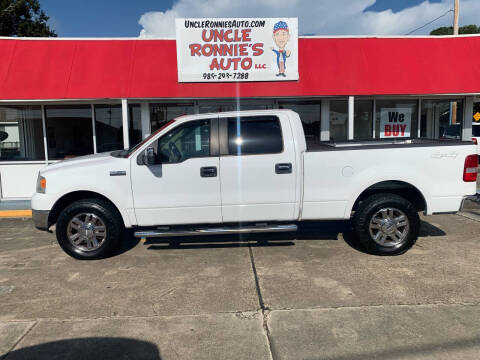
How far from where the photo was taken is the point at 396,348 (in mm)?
3021

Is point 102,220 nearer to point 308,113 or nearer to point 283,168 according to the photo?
point 283,168

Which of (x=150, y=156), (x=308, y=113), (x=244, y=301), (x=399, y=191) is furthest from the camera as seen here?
(x=308, y=113)

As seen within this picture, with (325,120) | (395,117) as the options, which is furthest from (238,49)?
(395,117)

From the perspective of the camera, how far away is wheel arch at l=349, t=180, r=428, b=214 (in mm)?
5188

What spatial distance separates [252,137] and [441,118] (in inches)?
336

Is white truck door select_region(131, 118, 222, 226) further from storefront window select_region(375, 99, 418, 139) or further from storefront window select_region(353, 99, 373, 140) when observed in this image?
storefront window select_region(375, 99, 418, 139)

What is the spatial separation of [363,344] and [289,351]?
2.10ft

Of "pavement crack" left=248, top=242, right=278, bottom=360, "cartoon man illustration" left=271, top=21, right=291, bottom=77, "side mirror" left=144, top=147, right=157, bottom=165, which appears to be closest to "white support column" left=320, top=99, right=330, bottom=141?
"cartoon man illustration" left=271, top=21, right=291, bottom=77

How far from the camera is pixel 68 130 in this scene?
993cm

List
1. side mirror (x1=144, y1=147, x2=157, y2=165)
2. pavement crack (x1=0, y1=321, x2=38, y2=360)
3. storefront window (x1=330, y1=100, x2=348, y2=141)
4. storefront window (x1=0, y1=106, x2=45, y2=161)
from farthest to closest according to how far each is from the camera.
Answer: storefront window (x1=330, y1=100, x2=348, y2=141) < storefront window (x1=0, y1=106, x2=45, y2=161) < side mirror (x1=144, y1=147, x2=157, y2=165) < pavement crack (x1=0, y1=321, x2=38, y2=360)

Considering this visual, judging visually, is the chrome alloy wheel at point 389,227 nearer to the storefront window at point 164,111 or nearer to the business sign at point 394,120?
the business sign at point 394,120

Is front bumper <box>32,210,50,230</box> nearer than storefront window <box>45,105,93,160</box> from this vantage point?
Yes

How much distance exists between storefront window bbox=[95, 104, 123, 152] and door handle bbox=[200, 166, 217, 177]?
589 centimetres

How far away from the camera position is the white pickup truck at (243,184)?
5.04 metres
